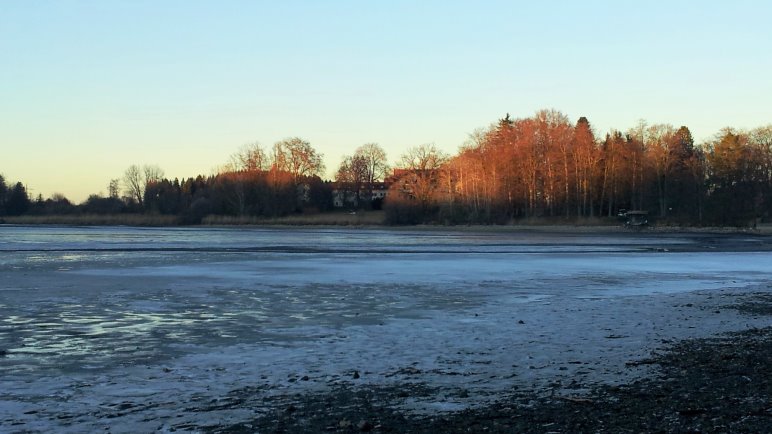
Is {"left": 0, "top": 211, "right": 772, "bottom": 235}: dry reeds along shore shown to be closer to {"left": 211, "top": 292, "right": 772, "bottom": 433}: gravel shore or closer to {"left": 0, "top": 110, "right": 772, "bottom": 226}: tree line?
{"left": 0, "top": 110, "right": 772, "bottom": 226}: tree line

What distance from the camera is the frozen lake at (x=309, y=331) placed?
8.18 m

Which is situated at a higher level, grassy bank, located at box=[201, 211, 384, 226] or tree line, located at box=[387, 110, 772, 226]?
tree line, located at box=[387, 110, 772, 226]

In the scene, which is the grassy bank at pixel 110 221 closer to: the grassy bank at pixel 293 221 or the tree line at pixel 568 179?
the grassy bank at pixel 293 221

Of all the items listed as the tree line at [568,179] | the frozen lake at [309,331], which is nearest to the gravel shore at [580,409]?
the frozen lake at [309,331]

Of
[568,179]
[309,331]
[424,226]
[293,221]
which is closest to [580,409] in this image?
[309,331]

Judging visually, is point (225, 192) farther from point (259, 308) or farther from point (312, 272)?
point (259, 308)

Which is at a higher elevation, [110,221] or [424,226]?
[110,221]

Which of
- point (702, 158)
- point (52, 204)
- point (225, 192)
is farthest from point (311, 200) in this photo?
point (702, 158)

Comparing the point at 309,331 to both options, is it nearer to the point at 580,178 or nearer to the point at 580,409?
the point at 580,409

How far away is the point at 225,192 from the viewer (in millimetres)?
110625

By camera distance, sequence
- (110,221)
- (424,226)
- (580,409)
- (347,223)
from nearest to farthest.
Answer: (580,409)
(424,226)
(347,223)
(110,221)

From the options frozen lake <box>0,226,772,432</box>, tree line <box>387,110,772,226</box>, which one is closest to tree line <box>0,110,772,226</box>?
tree line <box>387,110,772,226</box>

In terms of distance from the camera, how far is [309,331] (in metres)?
12.8

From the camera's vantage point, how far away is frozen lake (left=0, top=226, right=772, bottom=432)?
8.18 m
